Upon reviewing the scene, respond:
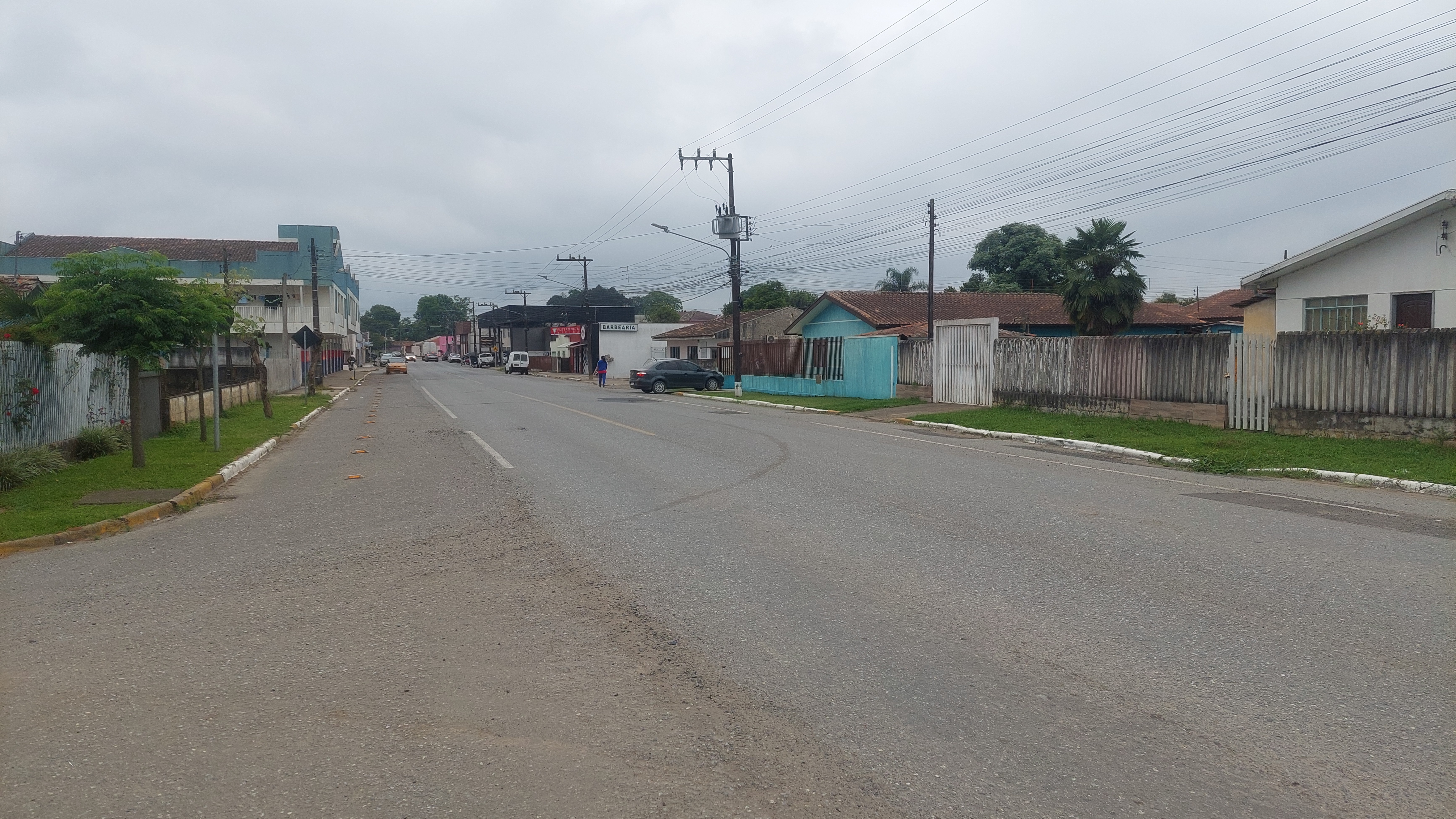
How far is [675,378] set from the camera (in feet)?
144

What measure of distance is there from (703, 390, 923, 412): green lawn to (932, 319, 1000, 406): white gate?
44.7 inches

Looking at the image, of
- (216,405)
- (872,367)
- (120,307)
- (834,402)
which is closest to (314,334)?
(834,402)

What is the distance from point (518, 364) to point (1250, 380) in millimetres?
67249

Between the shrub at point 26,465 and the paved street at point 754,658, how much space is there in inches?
121

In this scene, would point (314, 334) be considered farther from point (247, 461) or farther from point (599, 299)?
point (599, 299)

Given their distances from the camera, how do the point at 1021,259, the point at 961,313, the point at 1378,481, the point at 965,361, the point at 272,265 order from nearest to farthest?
1. the point at 1378,481
2. the point at 965,361
3. the point at 961,313
4. the point at 272,265
5. the point at 1021,259

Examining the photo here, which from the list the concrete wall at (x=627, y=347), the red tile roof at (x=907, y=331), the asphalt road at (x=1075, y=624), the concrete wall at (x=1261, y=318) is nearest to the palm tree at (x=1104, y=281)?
the red tile roof at (x=907, y=331)

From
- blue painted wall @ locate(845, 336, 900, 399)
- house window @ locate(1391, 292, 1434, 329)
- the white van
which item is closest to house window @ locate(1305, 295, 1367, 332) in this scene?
house window @ locate(1391, 292, 1434, 329)

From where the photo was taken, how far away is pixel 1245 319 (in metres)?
26.9

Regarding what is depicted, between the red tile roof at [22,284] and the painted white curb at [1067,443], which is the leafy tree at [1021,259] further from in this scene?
the red tile roof at [22,284]

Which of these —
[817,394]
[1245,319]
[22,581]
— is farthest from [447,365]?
[22,581]

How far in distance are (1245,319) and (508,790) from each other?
27.7 meters

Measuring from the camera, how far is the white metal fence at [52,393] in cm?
→ 1386

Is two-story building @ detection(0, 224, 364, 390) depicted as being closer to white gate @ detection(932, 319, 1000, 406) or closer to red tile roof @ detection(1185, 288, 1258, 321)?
white gate @ detection(932, 319, 1000, 406)
